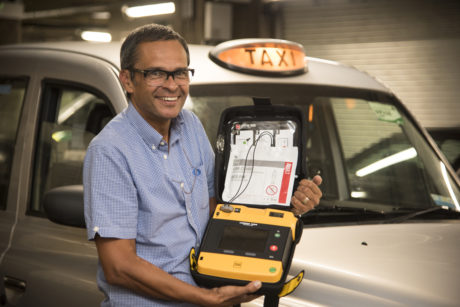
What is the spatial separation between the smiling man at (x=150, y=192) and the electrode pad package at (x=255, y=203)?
0.05m

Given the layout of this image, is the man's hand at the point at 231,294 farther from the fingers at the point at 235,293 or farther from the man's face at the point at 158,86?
the man's face at the point at 158,86

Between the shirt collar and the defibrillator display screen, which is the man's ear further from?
the defibrillator display screen

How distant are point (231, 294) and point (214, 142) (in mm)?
1108

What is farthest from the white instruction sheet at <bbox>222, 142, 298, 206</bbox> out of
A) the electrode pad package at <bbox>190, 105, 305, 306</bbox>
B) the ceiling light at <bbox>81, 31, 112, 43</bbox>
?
the ceiling light at <bbox>81, 31, 112, 43</bbox>

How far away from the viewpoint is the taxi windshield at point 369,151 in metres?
2.79

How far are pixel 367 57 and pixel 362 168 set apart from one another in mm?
5993

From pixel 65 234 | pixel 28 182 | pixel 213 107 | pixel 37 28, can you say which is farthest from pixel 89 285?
pixel 37 28

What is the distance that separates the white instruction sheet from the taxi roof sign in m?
0.91

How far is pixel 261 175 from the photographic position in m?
2.04

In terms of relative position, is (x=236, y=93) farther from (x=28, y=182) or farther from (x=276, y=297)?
(x=276, y=297)

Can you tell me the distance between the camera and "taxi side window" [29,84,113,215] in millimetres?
2934

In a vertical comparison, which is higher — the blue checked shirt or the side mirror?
the blue checked shirt

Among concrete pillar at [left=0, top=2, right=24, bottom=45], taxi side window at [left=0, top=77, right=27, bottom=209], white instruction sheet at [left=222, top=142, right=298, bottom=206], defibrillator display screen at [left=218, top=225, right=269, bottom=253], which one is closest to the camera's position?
defibrillator display screen at [left=218, top=225, right=269, bottom=253]

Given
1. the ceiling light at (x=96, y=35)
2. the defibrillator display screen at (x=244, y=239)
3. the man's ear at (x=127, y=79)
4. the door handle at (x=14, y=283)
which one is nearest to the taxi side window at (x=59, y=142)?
the door handle at (x=14, y=283)
